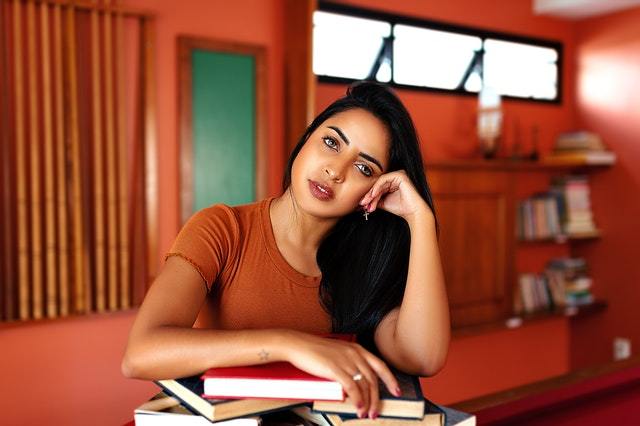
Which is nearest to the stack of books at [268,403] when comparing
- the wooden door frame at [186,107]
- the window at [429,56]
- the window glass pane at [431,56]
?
the wooden door frame at [186,107]

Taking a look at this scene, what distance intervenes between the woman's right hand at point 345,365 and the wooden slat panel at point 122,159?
2381 mm

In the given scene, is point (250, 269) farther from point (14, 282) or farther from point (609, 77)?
point (609, 77)

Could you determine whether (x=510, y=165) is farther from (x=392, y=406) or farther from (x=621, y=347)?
(x=392, y=406)

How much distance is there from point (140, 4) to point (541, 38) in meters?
3.26

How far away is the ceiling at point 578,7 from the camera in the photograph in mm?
4754

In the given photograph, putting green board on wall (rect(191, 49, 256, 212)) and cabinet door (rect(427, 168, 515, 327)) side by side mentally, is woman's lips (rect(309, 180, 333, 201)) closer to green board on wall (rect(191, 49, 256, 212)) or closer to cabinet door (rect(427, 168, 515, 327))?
green board on wall (rect(191, 49, 256, 212))

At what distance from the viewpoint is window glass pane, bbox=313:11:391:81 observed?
4.06 meters

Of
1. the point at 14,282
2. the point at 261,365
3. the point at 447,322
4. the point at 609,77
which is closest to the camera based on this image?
the point at 261,365

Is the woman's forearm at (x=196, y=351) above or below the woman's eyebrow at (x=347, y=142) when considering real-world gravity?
below

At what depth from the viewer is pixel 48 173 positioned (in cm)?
302

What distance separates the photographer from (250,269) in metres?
1.49

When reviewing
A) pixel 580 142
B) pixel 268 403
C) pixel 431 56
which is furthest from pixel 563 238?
pixel 268 403

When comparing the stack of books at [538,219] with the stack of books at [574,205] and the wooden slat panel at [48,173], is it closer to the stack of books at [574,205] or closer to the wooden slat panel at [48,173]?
the stack of books at [574,205]

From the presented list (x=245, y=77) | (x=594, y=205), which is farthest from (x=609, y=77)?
(x=245, y=77)
